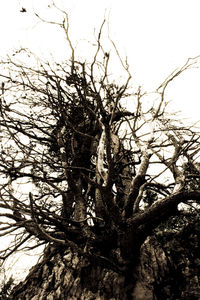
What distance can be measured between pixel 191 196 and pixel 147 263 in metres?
1.41

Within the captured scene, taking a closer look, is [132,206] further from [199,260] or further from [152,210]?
[199,260]

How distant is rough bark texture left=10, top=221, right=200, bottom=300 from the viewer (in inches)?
122

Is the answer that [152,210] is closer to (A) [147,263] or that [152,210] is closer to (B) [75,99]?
(A) [147,263]

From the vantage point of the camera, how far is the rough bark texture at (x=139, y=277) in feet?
10.2

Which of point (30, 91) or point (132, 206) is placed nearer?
point (132, 206)

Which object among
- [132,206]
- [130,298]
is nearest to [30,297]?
[130,298]

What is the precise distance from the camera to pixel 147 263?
3400 mm

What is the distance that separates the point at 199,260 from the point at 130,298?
1.47 metres

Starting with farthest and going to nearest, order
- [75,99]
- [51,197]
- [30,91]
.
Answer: [51,197] < [75,99] < [30,91]

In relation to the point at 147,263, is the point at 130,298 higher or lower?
lower

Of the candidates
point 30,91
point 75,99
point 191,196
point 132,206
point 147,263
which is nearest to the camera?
point 191,196

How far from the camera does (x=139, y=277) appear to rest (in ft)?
10.0

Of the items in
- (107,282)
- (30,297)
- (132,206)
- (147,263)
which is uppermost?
(132,206)

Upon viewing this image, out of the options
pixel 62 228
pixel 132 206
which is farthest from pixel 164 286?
pixel 62 228
